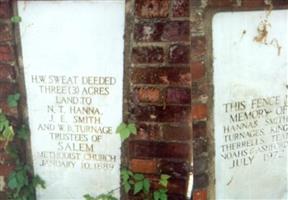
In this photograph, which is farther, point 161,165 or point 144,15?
point 161,165

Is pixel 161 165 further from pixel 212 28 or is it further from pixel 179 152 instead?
pixel 212 28

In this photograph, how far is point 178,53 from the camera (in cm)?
212

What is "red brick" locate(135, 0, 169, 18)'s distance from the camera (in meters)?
2.07

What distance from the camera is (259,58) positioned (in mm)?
2199

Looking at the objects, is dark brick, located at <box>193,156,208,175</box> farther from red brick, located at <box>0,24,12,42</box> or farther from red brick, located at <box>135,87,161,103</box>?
red brick, located at <box>0,24,12,42</box>

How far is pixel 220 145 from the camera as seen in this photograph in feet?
7.43

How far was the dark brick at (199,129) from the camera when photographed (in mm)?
2205

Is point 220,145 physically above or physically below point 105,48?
below

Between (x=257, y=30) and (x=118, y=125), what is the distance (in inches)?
29.0

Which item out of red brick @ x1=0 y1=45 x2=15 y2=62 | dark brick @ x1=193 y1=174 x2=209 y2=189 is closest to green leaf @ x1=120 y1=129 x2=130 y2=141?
dark brick @ x1=193 y1=174 x2=209 y2=189

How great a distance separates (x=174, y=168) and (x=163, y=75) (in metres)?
0.43

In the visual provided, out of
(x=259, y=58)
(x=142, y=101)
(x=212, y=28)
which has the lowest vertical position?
(x=142, y=101)

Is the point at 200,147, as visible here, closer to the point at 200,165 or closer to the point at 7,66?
the point at 200,165

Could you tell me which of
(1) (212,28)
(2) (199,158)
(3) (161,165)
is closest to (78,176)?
(3) (161,165)
